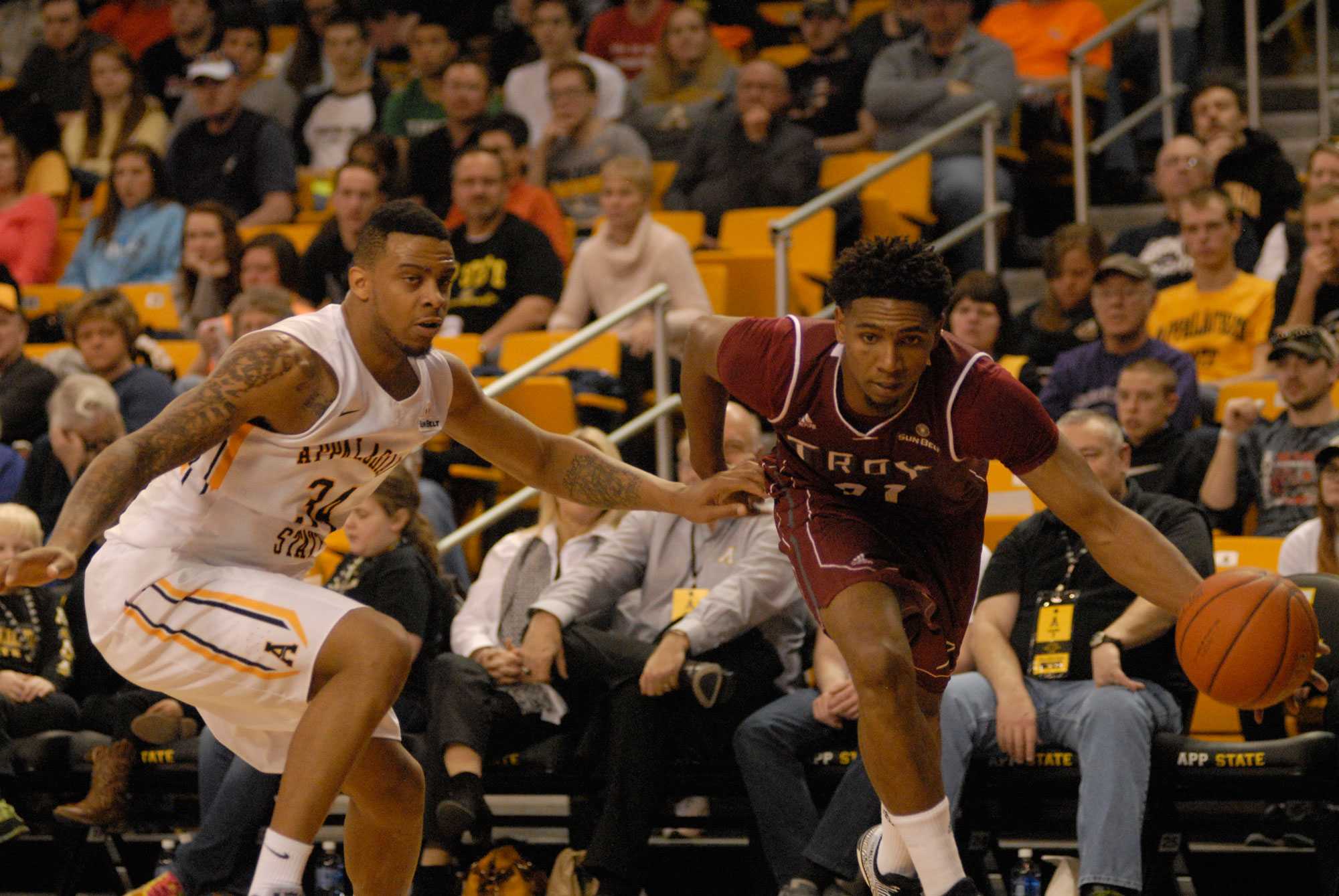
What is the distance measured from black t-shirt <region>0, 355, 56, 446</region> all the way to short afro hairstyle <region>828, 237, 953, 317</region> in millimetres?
5086

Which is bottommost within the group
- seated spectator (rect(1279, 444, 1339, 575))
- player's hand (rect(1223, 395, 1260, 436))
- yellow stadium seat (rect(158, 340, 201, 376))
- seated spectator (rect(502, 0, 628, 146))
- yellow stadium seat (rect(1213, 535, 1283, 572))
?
yellow stadium seat (rect(1213, 535, 1283, 572))

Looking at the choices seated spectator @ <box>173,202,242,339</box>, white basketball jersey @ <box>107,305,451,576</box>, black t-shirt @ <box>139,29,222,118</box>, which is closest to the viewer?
white basketball jersey @ <box>107,305,451,576</box>

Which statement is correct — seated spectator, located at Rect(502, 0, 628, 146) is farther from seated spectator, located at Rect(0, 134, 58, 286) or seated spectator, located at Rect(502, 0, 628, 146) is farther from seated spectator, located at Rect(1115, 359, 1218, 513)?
seated spectator, located at Rect(1115, 359, 1218, 513)

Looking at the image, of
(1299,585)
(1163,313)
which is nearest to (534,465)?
(1299,585)

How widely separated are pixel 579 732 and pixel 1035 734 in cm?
160

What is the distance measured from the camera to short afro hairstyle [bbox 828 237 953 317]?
174 inches

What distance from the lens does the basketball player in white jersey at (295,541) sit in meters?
4.18

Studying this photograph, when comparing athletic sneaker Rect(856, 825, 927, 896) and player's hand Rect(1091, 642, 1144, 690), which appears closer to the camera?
athletic sneaker Rect(856, 825, 927, 896)

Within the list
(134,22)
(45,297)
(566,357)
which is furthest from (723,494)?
(134,22)

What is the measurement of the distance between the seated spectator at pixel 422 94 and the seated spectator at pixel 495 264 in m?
2.12

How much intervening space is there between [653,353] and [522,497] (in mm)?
1195

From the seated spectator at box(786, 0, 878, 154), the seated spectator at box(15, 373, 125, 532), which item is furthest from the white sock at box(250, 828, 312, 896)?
the seated spectator at box(786, 0, 878, 154)

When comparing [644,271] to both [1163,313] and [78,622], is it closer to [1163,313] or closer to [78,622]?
[1163,313]

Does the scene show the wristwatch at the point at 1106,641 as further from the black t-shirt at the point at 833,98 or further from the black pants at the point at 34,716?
the black t-shirt at the point at 833,98
